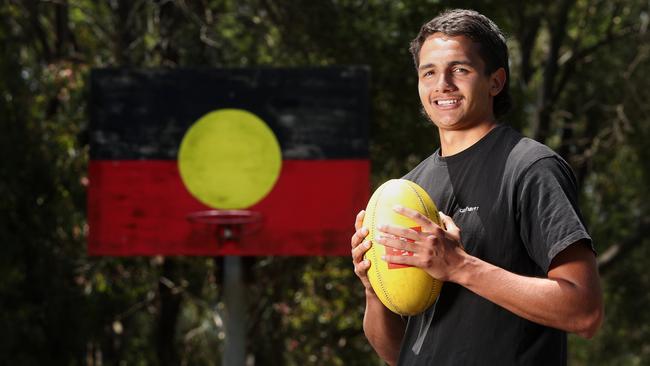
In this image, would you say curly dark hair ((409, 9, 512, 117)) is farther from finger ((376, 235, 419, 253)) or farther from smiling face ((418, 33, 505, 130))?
finger ((376, 235, 419, 253))

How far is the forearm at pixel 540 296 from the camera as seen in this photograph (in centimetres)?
218

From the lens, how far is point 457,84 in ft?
8.03

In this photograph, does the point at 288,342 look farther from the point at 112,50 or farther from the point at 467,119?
the point at 467,119

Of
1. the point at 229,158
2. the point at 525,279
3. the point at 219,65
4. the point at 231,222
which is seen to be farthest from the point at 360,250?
the point at 219,65

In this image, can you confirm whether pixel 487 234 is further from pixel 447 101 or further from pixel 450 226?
pixel 447 101

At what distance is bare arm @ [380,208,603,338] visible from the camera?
219 cm

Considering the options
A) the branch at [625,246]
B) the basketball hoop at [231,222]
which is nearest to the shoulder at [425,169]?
the basketball hoop at [231,222]

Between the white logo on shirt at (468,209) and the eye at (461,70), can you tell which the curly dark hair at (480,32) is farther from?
the white logo on shirt at (468,209)

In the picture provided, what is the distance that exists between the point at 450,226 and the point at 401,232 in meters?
0.11

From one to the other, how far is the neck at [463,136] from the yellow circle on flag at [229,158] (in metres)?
6.69

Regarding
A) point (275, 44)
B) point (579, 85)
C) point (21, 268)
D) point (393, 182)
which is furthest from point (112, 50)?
point (393, 182)

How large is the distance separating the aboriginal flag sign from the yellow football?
6350 mm

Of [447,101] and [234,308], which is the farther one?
[234,308]

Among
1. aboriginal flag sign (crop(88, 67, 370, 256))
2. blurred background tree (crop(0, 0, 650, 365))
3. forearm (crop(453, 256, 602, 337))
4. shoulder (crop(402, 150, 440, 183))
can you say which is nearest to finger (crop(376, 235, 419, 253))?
forearm (crop(453, 256, 602, 337))
